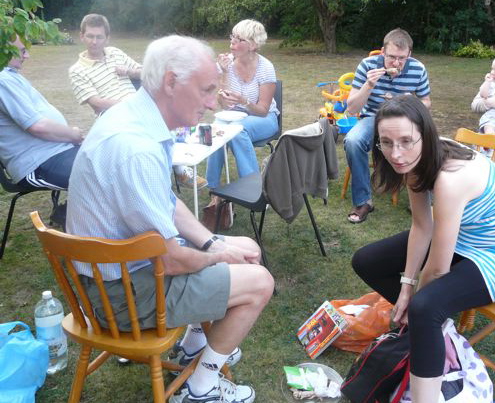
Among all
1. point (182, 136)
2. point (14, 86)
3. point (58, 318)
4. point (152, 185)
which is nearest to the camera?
point (152, 185)

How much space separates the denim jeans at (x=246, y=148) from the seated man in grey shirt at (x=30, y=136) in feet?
3.73

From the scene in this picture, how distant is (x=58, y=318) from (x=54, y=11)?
807 inches

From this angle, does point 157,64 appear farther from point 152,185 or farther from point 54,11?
point 54,11

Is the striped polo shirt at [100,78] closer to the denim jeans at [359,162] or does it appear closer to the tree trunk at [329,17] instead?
the denim jeans at [359,162]

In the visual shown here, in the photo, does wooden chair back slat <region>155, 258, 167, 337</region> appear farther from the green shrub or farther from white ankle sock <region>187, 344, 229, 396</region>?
the green shrub

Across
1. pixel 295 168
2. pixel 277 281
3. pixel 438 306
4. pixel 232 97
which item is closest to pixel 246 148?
pixel 232 97

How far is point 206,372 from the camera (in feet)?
6.13

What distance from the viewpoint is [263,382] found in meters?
2.18

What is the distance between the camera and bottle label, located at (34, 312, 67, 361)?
2.25 metres

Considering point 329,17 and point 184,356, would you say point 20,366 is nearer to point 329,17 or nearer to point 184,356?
point 184,356

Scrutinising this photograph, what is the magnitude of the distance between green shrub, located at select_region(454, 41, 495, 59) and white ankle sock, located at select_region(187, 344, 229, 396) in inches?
487

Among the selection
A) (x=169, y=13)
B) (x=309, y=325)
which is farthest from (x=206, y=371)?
(x=169, y=13)

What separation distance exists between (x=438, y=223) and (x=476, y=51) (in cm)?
1208

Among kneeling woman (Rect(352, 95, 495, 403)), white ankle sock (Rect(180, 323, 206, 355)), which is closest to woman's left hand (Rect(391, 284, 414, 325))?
kneeling woman (Rect(352, 95, 495, 403))
